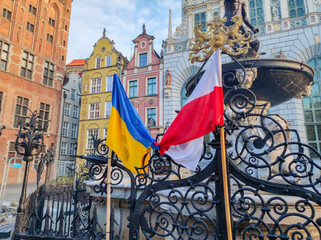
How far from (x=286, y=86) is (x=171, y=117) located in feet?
51.4

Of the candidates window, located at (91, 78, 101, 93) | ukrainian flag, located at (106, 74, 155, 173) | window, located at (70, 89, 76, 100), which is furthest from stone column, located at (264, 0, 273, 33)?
window, located at (70, 89, 76, 100)

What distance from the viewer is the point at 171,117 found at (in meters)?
20.2

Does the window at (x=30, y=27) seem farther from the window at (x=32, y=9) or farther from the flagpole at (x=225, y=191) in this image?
the flagpole at (x=225, y=191)

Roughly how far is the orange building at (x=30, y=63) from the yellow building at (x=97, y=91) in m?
3.10

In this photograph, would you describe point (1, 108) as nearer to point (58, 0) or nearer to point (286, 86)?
point (58, 0)

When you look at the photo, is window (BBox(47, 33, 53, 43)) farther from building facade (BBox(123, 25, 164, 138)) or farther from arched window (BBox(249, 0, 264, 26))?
arched window (BBox(249, 0, 264, 26))

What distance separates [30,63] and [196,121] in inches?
1052

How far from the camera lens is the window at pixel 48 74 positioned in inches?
993

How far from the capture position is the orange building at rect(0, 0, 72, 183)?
69.5 ft

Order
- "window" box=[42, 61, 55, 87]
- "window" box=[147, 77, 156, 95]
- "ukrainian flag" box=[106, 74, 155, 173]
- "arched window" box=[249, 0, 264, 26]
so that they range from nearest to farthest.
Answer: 1. "ukrainian flag" box=[106, 74, 155, 173]
2. "arched window" box=[249, 0, 264, 26]
3. "window" box=[147, 77, 156, 95]
4. "window" box=[42, 61, 55, 87]

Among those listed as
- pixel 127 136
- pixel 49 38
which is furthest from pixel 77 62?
pixel 127 136

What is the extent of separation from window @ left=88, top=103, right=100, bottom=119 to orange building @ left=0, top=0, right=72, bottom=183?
12.5 feet

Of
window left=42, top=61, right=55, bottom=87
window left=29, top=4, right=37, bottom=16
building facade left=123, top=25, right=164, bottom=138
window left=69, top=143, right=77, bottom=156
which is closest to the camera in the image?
building facade left=123, top=25, right=164, bottom=138

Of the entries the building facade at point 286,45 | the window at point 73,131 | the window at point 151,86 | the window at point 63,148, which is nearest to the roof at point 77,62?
the window at point 73,131
